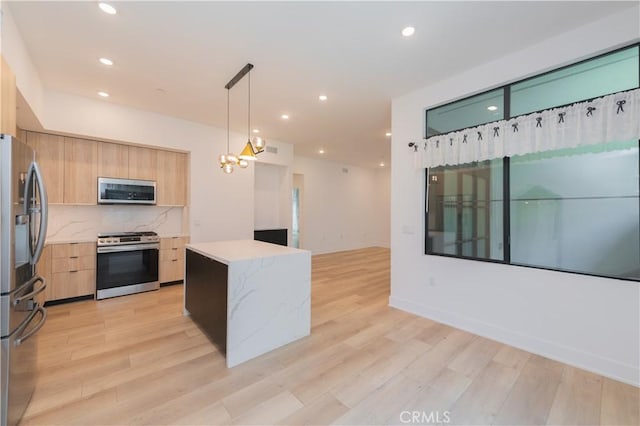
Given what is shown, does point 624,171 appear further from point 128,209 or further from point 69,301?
point 69,301

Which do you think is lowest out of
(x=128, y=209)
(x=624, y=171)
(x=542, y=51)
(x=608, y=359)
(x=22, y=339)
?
(x=608, y=359)

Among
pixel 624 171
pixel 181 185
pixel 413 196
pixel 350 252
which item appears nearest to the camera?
pixel 624 171

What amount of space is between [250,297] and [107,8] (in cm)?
266

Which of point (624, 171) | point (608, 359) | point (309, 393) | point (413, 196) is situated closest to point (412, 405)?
point (309, 393)

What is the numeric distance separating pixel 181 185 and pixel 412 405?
15.9 ft

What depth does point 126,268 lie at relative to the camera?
162 inches

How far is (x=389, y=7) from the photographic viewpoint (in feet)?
6.77

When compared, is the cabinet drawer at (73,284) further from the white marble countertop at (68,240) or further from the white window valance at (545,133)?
the white window valance at (545,133)

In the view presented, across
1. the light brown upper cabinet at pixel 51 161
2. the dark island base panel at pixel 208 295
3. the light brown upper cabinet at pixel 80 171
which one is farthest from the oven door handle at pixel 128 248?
the dark island base panel at pixel 208 295

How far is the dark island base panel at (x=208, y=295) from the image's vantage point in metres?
2.42

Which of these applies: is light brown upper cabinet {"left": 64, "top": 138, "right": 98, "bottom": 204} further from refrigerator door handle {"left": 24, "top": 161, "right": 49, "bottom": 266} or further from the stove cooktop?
refrigerator door handle {"left": 24, "top": 161, "right": 49, "bottom": 266}

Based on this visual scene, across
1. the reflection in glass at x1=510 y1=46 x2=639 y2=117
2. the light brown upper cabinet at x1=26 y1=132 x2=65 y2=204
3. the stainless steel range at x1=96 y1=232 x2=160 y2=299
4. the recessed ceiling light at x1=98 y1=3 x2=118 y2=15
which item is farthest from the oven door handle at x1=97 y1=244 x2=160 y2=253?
the reflection in glass at x1=510 y1=46 x2=639 y2=117

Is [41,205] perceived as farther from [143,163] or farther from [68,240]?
[143,163]

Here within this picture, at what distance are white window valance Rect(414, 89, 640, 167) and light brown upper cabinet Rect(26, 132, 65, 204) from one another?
5.12 m
